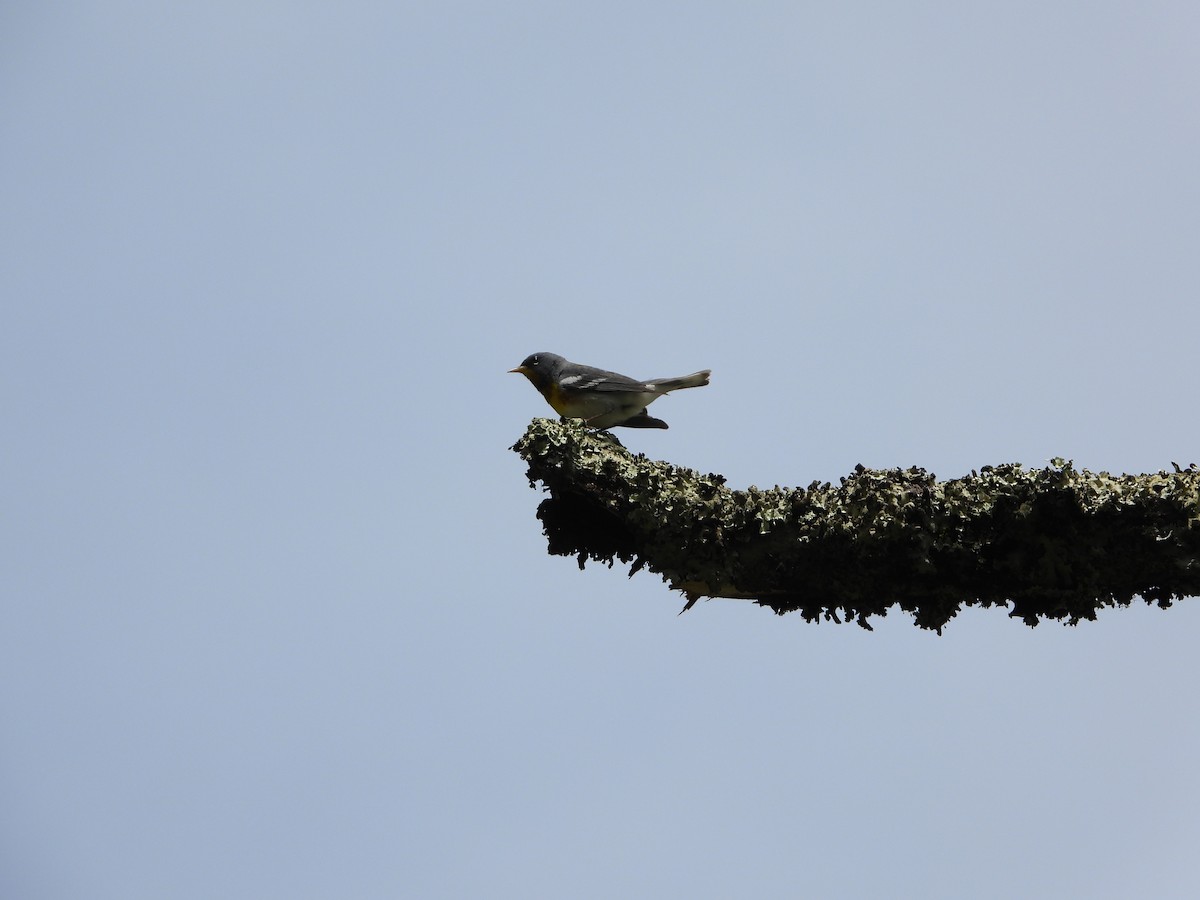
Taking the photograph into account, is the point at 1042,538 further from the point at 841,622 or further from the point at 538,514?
the point at 538,514

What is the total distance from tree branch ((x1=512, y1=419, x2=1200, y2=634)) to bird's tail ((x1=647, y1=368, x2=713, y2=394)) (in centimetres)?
262

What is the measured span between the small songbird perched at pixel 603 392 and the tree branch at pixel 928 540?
263cm

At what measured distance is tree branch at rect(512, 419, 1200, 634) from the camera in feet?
17.4

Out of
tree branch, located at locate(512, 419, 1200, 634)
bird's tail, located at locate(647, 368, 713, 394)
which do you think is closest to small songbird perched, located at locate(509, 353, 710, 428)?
bird's tail, located at locate(647, 368, 713, 394)

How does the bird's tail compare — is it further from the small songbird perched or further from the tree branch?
the tree branch

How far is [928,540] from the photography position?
5.39 meters

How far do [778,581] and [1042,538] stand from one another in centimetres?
133

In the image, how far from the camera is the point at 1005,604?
5.52 m

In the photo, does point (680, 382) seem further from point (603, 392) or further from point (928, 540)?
point (928, 540)

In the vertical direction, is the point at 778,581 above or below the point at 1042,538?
below

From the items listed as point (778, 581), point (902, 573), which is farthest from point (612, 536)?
point (902, 573)

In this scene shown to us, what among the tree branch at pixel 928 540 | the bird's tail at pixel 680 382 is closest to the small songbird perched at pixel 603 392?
the bird's tail at pixel 680 382

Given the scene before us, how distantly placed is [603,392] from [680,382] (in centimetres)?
62

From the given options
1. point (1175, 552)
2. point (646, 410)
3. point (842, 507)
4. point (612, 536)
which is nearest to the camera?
point (1175, 552)
